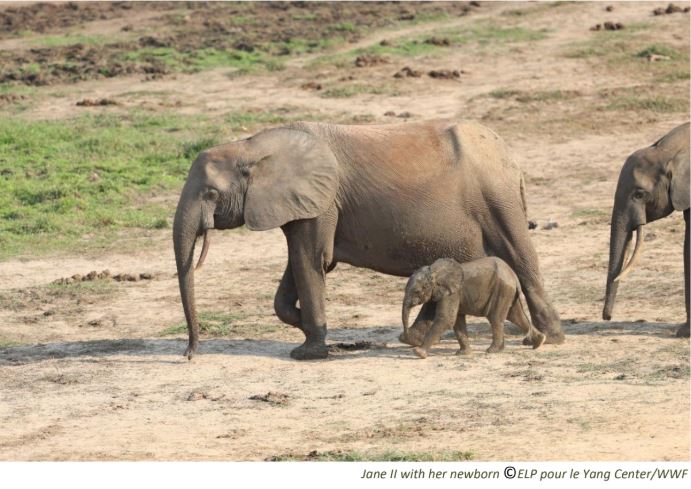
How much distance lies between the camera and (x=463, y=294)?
13.2m

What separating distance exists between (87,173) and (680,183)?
28.9ft

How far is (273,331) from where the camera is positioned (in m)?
14.9

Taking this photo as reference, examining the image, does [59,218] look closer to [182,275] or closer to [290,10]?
[182,275]

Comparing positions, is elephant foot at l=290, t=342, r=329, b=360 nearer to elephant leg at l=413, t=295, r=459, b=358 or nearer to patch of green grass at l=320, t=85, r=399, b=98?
elephant leg at l=413, t=295, r=459, b=358

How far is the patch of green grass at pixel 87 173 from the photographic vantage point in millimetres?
18891

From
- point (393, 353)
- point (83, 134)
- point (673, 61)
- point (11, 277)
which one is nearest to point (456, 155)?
point (393, 353)

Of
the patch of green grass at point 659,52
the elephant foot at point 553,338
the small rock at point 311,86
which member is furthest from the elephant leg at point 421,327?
the patch of green grass at point 659,52

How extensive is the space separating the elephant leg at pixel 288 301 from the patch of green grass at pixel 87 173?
5007 millimetres

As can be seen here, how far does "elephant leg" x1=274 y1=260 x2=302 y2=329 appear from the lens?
13859 mm

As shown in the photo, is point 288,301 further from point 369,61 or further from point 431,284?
point 369,61

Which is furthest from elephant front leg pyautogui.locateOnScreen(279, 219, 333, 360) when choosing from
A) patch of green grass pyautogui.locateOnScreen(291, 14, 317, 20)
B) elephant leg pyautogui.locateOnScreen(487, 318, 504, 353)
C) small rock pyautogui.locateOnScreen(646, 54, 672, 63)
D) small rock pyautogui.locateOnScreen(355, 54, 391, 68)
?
patch of green grass pyautogui.locateOnScreen(291, 14, 317, 20)

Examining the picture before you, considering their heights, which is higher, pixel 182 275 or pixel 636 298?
pixel 182 275

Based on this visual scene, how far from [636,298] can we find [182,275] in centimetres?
454

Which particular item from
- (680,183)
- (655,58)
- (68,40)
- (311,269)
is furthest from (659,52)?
(311,269)
